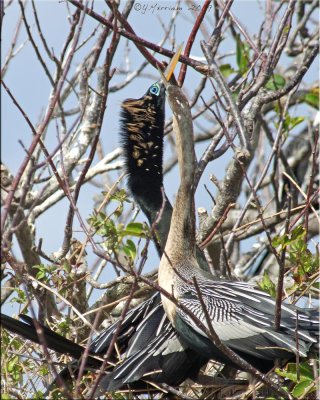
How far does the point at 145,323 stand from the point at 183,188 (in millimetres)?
627

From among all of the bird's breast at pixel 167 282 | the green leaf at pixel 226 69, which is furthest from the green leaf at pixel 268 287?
the green leaf at pixel 226 69

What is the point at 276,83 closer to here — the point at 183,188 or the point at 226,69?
the point at 226,69

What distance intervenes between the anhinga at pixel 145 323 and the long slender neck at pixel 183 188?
146 millimetres

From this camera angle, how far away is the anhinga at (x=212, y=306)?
345 cm

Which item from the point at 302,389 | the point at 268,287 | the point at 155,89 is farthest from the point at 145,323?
the point at 155,89

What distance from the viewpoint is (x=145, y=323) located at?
3.91 meters

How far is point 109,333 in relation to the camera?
154 inches

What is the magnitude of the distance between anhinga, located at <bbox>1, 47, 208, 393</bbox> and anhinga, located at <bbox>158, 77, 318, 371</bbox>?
0.46 feet

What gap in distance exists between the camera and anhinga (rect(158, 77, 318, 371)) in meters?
3.45

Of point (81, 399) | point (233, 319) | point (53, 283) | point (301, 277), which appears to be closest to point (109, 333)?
point (53, 283)

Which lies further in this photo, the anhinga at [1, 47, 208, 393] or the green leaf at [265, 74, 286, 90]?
the green leaf at [265, 74, 286, 90]

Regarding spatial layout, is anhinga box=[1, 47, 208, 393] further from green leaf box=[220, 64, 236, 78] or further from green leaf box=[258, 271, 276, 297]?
green leaf box=[220, 64, 236, 78]

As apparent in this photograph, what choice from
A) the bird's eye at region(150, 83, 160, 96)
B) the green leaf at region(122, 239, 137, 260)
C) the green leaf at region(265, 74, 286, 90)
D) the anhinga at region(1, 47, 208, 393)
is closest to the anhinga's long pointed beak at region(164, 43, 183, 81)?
the anhinga at region(1, 47, 208, 393)

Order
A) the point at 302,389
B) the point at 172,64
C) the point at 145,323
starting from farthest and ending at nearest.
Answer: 1. the point at 145,323
2. the point at 172,64
3. the point at 302,389
